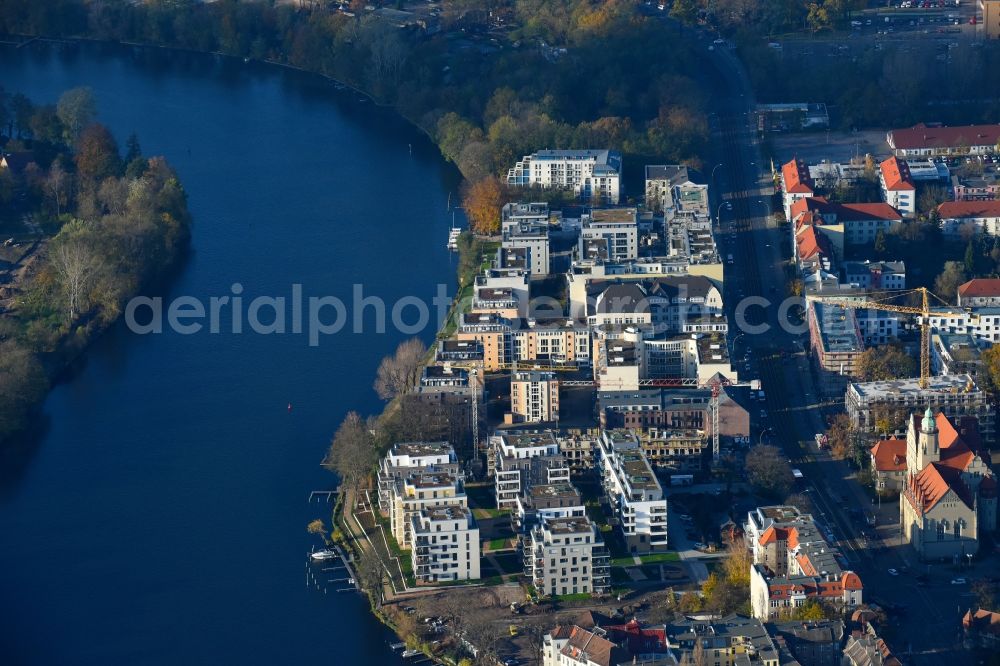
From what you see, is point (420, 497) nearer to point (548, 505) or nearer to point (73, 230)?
point (548, 505)

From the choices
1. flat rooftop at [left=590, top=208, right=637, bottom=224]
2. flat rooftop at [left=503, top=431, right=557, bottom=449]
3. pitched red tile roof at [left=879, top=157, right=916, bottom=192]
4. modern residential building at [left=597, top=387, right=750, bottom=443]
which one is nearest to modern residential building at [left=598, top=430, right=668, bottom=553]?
flat rooftop at [left=503, top=431, right=557, bottom=449]

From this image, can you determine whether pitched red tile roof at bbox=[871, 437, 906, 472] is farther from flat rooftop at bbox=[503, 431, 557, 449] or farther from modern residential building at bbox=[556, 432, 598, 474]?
flat rooftop at bbox=[503, 431, 557, 449]

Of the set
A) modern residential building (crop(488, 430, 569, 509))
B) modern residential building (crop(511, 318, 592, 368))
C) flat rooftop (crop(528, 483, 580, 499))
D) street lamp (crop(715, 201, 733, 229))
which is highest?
street lamp (crop(715, 201, 733, 229))

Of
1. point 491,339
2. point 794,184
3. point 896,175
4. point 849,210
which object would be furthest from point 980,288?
point 491,339

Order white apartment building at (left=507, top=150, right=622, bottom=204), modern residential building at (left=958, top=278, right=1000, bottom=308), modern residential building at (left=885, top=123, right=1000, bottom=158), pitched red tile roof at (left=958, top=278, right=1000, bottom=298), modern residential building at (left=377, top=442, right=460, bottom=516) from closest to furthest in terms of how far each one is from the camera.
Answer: modern residential building at (left=377, top=442, right=460, bottom=516) < modern residential building at (left=958, top=278, right=1000, bottom=308) < pitched red tile roof at (left=958, top=278, right=1000, bottom=298) < white apartment building at (left=507, top=150, right=622, bottom=204) < modern residential building at (left=885, top=123, right=1000, bottom=158)

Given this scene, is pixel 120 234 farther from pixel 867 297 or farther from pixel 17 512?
pixel 867 297

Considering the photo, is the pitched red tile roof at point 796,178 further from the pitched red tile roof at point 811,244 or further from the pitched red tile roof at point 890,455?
the pitched red tile roof at point 890,455

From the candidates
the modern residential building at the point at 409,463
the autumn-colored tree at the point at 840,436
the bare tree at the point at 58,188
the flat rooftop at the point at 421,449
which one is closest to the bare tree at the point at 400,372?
the flat rooftop at the point at 421,449
